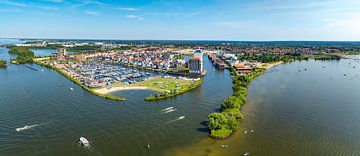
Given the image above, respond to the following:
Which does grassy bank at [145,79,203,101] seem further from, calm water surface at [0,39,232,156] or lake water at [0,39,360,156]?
lake water at [0,39,360,156]

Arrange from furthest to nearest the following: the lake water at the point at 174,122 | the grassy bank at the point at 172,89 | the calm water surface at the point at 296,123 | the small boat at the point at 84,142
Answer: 1. the grassy bank at the point at 172,89
2. the small boat at the point at 84,142
3. the lake water at the point at 174,122
4. the calm water surface at the point at 296,123

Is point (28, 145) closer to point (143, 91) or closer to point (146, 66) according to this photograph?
point (143, 91)

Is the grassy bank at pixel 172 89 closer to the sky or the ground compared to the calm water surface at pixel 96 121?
closer to the sky

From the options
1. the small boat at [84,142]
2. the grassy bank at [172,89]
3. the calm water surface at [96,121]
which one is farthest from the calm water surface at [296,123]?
the grassy bank at [172,89]

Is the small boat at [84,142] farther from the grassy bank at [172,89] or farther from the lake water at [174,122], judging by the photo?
the grassy bank at [172,89]

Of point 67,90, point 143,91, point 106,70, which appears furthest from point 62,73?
point 143,91

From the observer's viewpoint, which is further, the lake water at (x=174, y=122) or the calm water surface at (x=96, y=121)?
the calm water surface at (x=96, y=121)

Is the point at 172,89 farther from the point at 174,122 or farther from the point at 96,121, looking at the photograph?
the point at 96,121

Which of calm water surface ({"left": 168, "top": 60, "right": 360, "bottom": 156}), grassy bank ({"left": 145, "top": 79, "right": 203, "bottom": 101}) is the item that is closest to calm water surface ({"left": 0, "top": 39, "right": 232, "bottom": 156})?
grassy bank ({"left": 145, "top": 79, "right": 203, "bottom": 101})

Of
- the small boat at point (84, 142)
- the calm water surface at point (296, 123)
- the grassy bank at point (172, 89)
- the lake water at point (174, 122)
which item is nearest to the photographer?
the calm water surface at point (296, 123)
